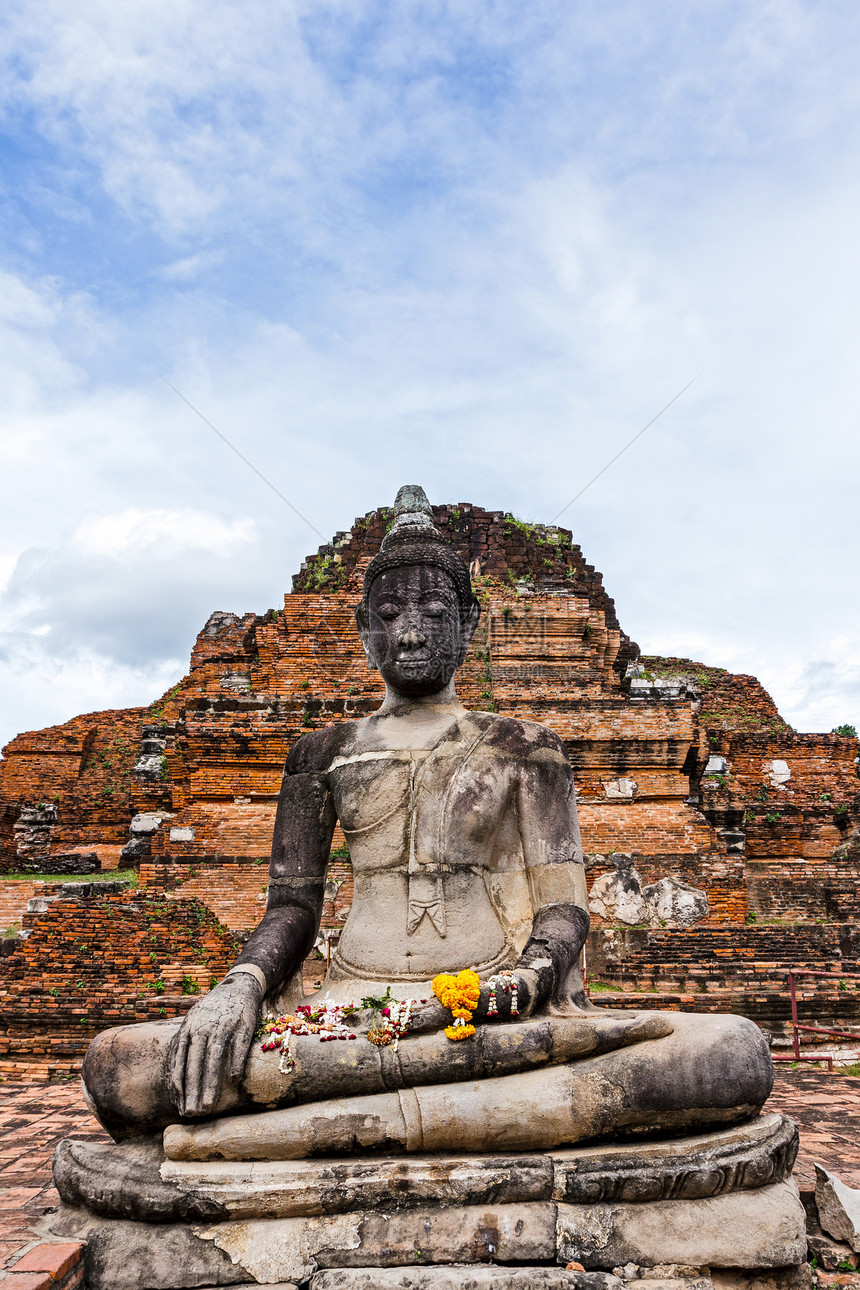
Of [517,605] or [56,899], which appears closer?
[56,899]

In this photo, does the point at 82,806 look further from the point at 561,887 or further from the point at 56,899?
the point at 561,887

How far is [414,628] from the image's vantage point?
14.1 feet

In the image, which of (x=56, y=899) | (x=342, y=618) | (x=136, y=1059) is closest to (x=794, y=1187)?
(x=136, y=1059)

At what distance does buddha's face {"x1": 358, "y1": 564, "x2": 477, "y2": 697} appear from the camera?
14.1 ft

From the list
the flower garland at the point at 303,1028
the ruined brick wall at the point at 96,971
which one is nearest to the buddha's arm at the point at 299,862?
the flower garland at the point at 303,1028

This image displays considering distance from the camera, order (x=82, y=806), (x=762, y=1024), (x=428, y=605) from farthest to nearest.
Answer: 1. (x=82, y=806)
2. (x=762, y=1024)
3. (x=428, y=605)

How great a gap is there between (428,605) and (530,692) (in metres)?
9.96

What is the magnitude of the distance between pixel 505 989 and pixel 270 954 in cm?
99

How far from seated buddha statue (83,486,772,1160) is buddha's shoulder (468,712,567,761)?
0.01 m

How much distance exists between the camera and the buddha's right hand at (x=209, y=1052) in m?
2.96

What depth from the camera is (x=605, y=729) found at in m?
12.3

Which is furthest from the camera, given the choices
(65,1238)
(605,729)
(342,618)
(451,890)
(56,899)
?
(342,618)

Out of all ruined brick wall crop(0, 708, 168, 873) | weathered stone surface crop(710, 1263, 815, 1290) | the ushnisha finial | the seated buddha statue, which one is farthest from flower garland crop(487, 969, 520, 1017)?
ruined brick wall crop(0, 708, 168, 873)

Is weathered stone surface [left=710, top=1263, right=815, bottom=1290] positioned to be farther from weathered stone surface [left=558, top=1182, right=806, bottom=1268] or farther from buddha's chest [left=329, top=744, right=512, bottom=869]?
buddha's chest [left=329, top=744, right=512, bottom=869]
